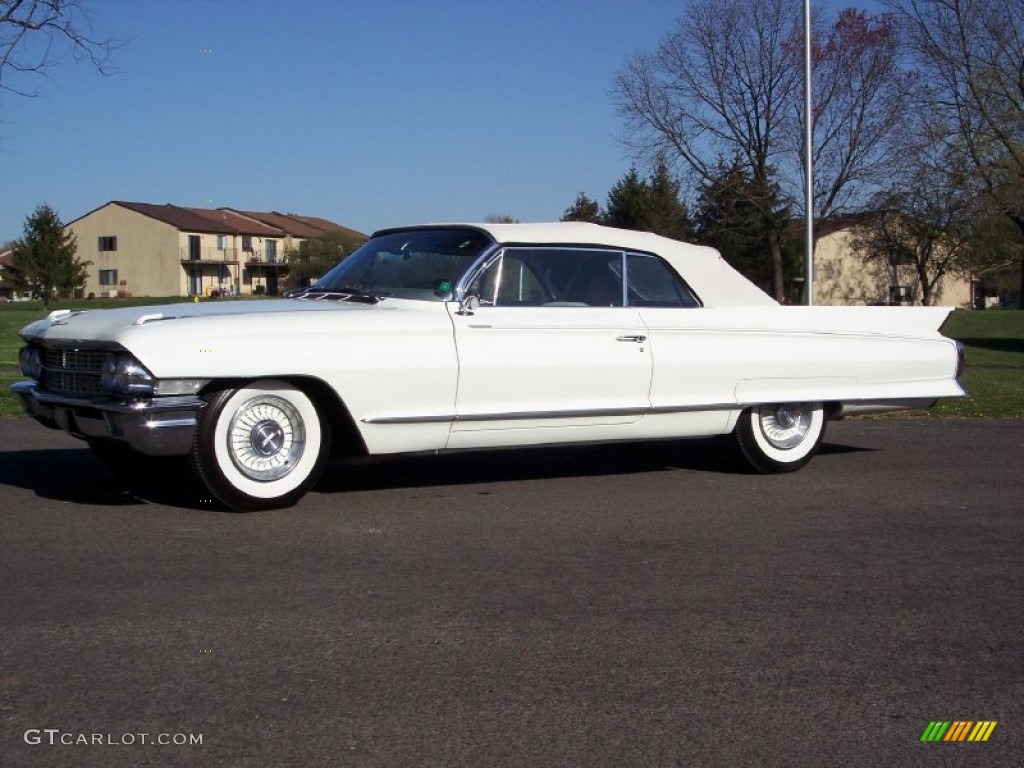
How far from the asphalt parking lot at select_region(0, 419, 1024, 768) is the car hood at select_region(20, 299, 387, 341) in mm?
944

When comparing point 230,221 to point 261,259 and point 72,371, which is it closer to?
point 261,259

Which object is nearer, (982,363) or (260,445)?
(260,445)

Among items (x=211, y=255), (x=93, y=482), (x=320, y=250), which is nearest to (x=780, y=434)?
(x=93, y=482)

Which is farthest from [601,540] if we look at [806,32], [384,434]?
[806,32]

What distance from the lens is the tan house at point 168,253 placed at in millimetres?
74312

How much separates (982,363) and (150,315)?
26518 millimetres

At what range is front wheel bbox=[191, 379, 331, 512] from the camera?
620 cm

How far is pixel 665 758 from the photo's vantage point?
3314mm

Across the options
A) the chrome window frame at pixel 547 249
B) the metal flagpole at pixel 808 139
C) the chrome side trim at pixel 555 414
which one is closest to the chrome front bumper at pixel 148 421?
the chrome side trim at pixel 555 414

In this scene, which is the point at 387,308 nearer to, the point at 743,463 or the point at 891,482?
the point at 743,463

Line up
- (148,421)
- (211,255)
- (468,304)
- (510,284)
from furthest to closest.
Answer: (211,255) < (510,284) < (468,304) < (148,421)

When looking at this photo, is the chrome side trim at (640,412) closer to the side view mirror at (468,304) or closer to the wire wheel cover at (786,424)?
the wire wheel cover at (786,424)

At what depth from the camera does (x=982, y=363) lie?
29.3m

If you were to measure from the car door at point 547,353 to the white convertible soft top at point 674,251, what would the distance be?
128 mm
